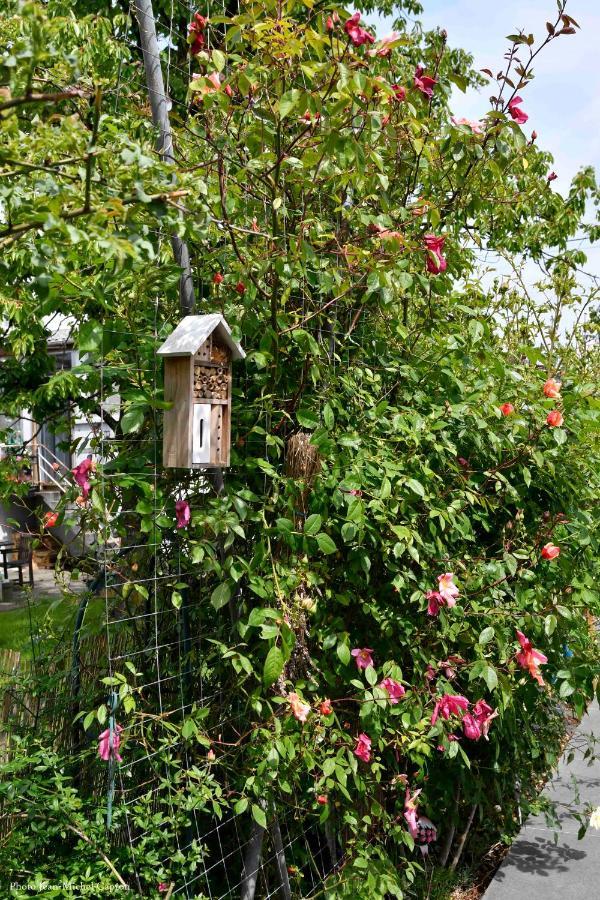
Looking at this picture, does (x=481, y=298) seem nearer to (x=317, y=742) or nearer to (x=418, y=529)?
(x=418, y=529)

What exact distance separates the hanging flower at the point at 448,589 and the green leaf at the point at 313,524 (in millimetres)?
455

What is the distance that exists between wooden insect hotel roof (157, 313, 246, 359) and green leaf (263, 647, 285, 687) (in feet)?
2.35

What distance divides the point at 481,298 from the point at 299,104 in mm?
1596

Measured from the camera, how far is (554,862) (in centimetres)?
280

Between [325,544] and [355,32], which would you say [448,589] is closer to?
[325,544]

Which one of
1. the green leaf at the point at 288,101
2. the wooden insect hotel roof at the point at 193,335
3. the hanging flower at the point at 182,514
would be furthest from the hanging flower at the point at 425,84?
the hanging flower at the point at 182,514

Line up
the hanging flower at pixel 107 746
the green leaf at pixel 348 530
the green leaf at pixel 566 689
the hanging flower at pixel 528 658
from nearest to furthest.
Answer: the hanging flower at pixel 107 746, the green leaf at pixel 348 530, the hanging flower at pixel 528 658, the green leaf at pixel 566 689

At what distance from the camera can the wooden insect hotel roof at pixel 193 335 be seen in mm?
1666

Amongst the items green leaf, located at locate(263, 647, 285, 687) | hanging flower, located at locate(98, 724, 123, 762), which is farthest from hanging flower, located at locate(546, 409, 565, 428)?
hanging flower, located at locate(98, 724, 123, 762)

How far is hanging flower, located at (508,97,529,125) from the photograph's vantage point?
7.06 feet

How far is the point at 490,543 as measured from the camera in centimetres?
283

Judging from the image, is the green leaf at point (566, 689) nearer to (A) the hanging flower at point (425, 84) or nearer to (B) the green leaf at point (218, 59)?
(A) the hanging flower at point (425, 84)

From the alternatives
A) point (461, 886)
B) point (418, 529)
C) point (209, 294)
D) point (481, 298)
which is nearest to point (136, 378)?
point (209, 294)

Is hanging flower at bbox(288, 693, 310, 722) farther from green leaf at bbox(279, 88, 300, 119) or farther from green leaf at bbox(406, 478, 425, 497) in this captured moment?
green leaf at bbox(279, 88, 300, 119)
